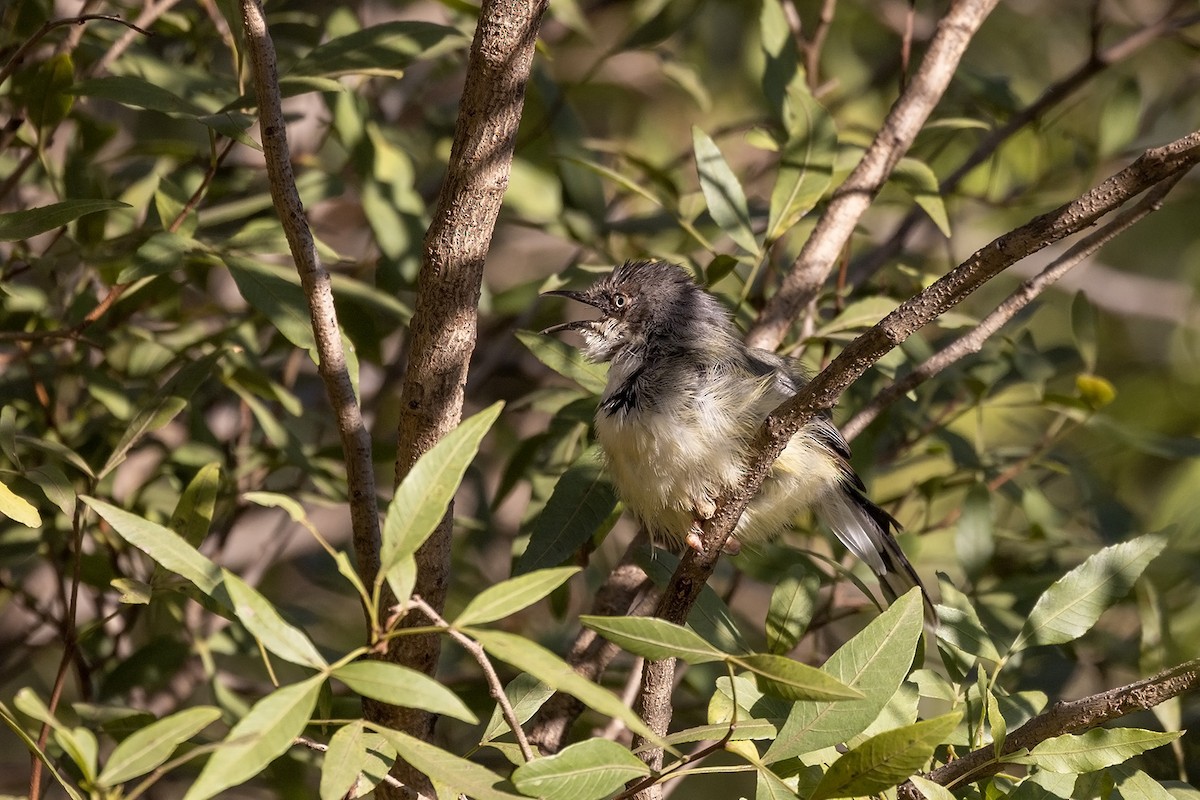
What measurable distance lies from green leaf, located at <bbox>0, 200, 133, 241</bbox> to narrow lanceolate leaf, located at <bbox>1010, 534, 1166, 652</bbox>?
2.38 m

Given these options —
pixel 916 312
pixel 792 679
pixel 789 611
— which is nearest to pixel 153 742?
pixel 792 679

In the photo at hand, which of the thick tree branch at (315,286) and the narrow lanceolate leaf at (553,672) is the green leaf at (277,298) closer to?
the thick tree branch at (315,286)

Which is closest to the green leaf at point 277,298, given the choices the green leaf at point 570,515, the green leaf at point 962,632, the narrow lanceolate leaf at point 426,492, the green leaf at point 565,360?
the green leaf at point 565,360

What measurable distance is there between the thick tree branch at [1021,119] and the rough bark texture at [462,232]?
89.2 inches

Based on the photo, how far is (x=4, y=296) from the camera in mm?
3381

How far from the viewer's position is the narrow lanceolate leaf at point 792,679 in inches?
74.9

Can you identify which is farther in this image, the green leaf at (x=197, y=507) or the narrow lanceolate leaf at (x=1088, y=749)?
the green leaf at (x=197, y=507)

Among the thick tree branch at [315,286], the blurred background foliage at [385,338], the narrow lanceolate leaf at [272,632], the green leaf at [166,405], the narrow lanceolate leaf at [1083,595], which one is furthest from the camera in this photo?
the blurred background foliage at [385,338]

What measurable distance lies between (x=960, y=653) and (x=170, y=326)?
301 cm

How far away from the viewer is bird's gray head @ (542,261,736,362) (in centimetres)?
441

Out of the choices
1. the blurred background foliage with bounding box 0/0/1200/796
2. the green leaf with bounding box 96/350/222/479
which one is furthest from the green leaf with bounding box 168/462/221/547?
the green leaf with bounding box 96/350/222/479

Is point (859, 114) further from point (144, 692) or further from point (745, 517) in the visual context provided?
point (144, 692)

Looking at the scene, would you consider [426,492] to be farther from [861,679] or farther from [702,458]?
[702,458]

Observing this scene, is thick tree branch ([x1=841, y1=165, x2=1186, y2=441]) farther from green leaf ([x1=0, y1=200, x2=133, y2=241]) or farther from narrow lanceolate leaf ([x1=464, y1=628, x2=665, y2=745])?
green leaf ([x1=0, y1=200, x2=133, y2=241])
